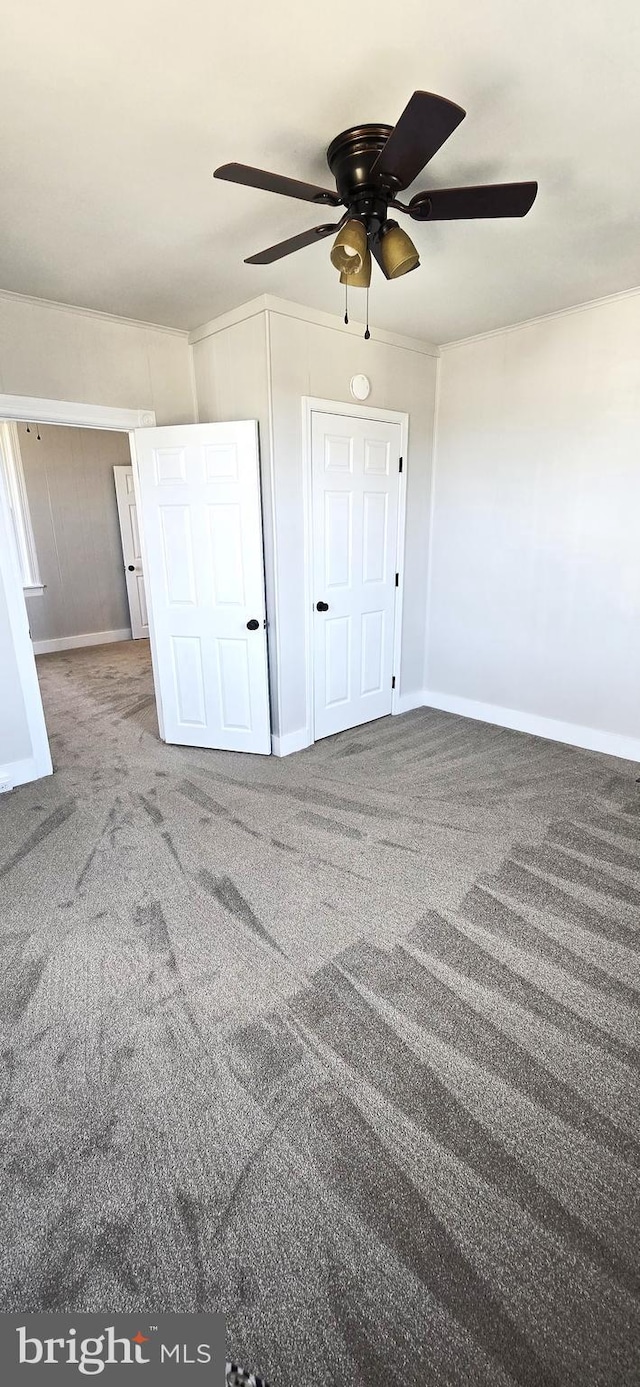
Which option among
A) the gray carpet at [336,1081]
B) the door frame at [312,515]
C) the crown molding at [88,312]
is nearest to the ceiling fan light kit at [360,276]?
the door frame at [312,515]

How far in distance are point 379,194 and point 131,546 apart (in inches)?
227

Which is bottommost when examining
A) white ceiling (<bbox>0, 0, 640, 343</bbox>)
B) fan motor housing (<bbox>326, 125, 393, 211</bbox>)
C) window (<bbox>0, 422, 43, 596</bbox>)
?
window (<bbox>0, 422, 43, 596</bbox>)

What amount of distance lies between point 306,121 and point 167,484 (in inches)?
81.0

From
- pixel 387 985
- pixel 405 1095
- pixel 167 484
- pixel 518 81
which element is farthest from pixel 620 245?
pixel 405 1095

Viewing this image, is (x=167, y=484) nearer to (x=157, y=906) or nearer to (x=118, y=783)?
(x=118, y=783)

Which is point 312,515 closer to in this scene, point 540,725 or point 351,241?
point 351,241

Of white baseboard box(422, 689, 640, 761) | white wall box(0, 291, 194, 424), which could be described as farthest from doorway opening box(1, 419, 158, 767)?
white baseboard box(422, 689, 640, 761)

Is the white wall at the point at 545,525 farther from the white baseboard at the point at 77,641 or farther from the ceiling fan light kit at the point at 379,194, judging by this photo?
the white baseboard at the point at 77,641

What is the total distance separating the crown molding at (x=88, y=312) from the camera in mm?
3000

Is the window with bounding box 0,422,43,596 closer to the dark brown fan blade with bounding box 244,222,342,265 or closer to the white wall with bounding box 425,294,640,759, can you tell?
the white wall with bounding box 425,294,640,759

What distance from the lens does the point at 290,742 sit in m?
3.84

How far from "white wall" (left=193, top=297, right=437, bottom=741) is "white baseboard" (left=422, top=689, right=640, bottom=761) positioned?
1369 mm

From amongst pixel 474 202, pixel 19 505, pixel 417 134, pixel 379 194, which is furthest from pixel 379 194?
pixel 19 505

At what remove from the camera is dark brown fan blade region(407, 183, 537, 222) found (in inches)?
63.0
